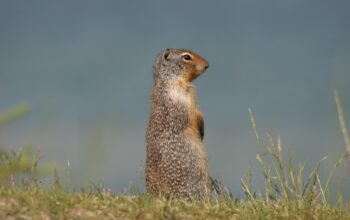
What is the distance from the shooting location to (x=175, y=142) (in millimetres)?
7391

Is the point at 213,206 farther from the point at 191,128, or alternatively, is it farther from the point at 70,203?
the point at 191,128

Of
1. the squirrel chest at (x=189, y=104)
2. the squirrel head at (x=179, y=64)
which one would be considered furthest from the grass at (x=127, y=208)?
the squirrel head at (x=179, y=64)

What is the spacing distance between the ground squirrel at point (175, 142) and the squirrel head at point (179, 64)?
1.5 inches

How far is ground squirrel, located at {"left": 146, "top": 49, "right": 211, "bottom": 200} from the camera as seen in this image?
7316 millimetres

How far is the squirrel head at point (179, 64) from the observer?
8164mm

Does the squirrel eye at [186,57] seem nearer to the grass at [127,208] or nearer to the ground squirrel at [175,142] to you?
the ground squirrel at [175,142]

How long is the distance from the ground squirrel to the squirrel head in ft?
0.13

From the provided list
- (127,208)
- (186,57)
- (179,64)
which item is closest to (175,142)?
(179,64)

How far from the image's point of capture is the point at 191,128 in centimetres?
771

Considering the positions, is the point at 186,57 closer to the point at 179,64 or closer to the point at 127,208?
the point at 179,64

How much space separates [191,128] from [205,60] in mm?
1174

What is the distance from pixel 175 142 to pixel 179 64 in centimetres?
139

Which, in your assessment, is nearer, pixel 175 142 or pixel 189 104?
pixel 175 142

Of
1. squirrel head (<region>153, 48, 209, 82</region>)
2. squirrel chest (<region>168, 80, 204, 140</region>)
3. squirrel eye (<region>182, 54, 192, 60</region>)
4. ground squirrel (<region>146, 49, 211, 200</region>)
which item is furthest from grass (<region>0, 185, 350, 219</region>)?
squirrel eye (<region>182, 54, 192, 60</region>)
